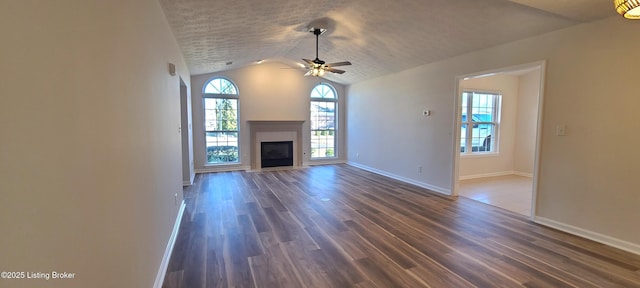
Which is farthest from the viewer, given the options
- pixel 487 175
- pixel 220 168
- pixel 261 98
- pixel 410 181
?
pixel 261 98

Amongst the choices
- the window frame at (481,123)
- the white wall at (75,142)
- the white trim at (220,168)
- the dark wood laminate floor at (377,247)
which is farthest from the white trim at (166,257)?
the window frame at (481,123)

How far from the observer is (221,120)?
7.16m

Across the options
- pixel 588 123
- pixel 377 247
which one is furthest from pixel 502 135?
pixel 377 247

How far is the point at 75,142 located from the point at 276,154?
6692 millimetres

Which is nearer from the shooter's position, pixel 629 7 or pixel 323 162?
pixel 629 7

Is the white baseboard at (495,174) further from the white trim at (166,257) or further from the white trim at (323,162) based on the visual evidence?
the white trim at (166,257)

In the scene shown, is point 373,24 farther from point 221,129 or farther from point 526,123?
point 526,123

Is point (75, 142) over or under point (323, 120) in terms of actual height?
under

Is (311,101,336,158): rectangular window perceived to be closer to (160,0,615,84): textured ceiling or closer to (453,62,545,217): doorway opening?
(160,0,615,84): textured ceiling

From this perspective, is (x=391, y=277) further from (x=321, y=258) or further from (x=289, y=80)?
(x=289, y=80)

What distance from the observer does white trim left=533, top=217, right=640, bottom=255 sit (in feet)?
9.07

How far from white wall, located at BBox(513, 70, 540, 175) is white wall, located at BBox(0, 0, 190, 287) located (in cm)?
780

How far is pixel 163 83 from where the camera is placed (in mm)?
2656

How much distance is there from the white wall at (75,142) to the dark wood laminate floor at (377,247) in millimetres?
896
